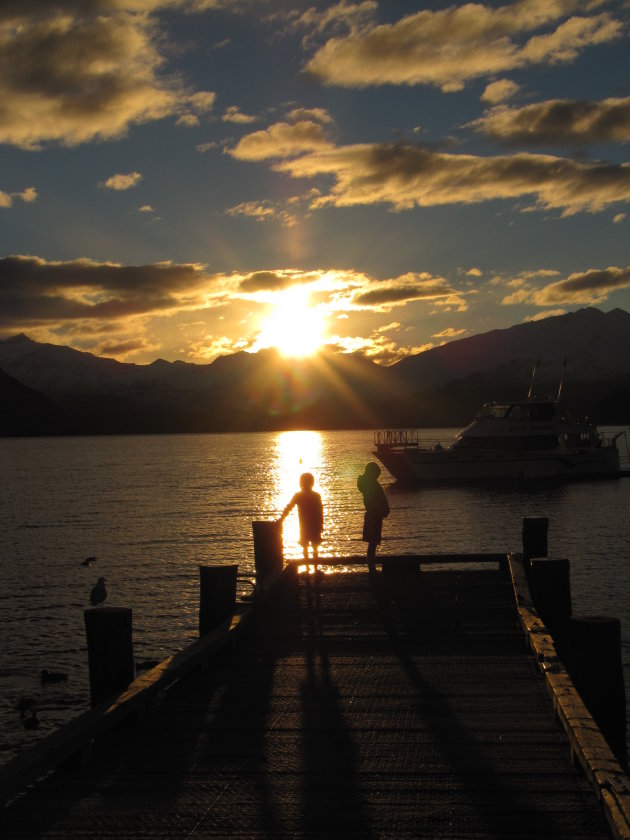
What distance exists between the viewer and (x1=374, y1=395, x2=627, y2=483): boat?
6388cm

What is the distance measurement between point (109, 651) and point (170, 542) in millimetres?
31615

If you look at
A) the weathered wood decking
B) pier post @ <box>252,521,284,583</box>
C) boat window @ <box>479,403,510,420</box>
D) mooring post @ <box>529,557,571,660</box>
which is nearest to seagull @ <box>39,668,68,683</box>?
pier post @ <box>252,521,284,583</box>

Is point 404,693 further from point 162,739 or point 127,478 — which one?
point 127,478

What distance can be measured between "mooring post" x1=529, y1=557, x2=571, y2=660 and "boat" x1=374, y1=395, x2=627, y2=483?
168ft

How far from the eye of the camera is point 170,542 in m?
39.4

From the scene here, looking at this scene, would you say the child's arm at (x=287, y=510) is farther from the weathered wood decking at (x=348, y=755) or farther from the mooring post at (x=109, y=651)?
the mooring post at (x=109, y=651)

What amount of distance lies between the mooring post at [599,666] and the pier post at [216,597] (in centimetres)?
472

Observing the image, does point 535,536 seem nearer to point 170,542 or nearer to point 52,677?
point 52,677

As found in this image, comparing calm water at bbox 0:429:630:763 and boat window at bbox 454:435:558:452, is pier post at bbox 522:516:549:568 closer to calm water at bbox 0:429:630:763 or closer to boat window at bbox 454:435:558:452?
calm water at bbox 0:429:630:763

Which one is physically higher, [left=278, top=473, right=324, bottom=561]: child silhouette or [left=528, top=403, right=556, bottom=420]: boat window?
[left=528, top=403, right=556, bottom=420]: boat window

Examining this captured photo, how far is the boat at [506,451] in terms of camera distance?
63875mm

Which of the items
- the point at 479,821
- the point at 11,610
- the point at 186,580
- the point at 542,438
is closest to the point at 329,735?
the point at 479,821

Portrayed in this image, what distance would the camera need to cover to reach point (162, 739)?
7.22 metres

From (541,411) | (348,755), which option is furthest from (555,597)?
(541,411)
